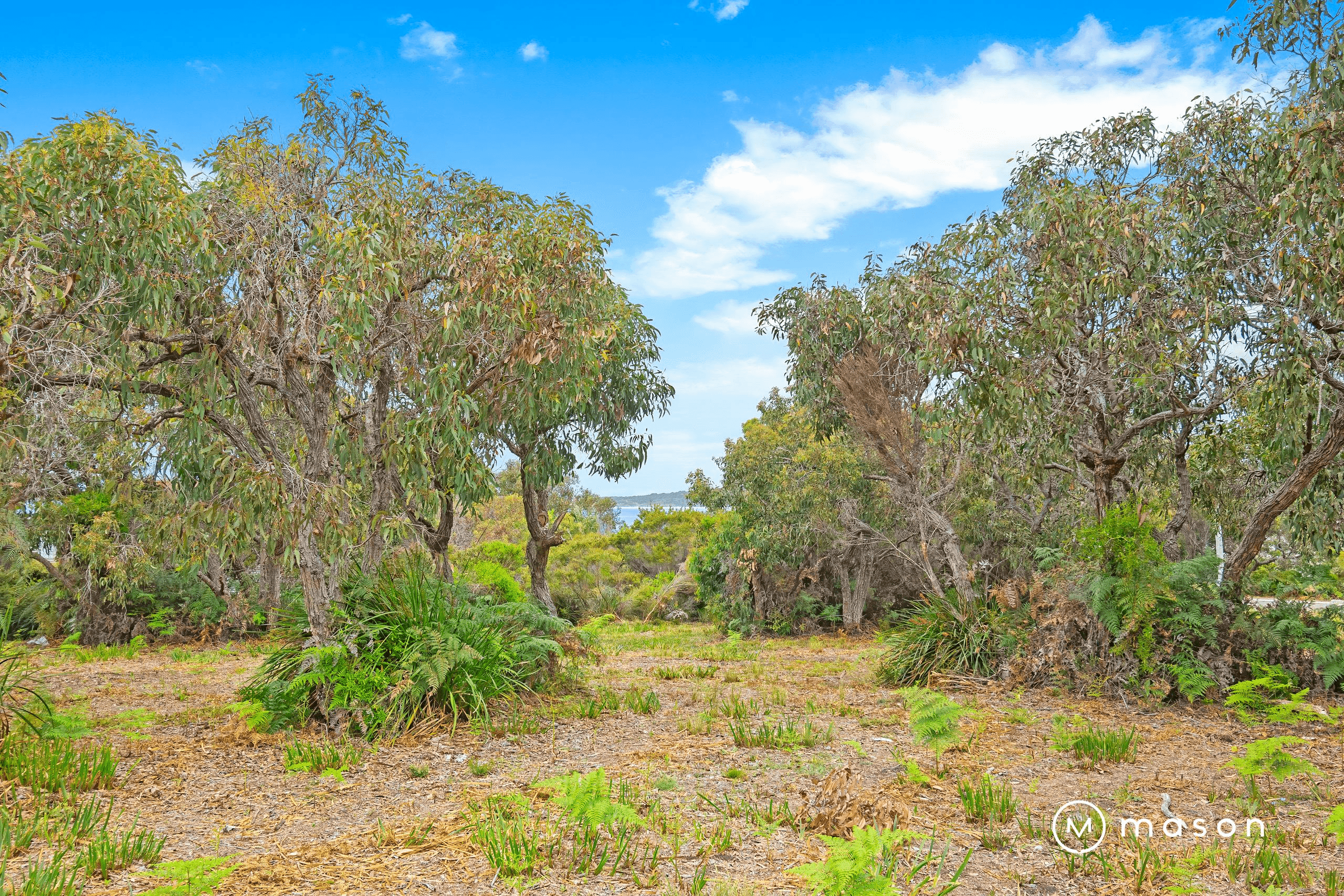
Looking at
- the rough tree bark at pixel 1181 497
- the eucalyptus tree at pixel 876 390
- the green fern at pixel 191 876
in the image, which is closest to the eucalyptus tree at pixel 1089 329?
the rough tree bark at pixel 1181 497

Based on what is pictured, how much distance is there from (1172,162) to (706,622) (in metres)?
15.4

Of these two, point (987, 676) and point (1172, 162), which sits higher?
point (1172, 162)

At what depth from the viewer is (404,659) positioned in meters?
7.03

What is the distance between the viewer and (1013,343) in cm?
924

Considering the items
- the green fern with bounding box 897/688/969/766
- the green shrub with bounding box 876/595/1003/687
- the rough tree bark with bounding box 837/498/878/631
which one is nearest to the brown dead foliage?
the green fern with bounding box 897/688/969/766

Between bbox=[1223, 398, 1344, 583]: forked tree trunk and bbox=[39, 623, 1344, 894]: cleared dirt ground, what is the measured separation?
164 cm

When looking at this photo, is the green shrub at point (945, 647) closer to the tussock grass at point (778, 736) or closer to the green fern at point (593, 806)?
the tussock grass at point (778, 736)

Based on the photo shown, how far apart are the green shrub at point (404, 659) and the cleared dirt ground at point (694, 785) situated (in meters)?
0.35

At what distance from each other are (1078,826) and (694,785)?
2142 mm

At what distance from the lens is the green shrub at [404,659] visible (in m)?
6.77

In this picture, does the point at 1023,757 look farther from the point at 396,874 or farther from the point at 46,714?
the point at 46,714

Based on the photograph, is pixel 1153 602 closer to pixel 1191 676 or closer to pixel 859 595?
pixel 1191 676

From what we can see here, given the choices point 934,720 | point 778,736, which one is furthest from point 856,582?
point 934,720

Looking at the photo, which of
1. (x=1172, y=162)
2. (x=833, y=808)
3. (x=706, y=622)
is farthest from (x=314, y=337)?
(x=706, y=622)
